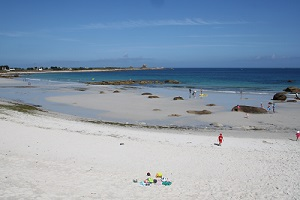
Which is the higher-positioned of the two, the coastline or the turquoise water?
the turquoise water

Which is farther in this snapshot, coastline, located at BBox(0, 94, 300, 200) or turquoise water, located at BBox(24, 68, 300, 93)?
turquoise water, located at BBox(24, 68, 300, 93)

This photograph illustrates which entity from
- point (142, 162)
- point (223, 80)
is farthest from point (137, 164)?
point (223, 80)

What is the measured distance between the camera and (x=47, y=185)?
28.9ft

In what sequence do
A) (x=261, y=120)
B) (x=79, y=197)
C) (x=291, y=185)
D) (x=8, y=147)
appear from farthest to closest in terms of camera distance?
(x=261, y=120) → (x=8, y=147) → (x=291, y=185) → (x=79, y=197)

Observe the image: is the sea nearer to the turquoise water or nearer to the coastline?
the turquoise water

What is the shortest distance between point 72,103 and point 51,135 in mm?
20605

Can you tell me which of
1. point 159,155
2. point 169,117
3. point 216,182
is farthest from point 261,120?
point 216,182

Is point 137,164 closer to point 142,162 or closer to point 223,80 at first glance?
point 142,162

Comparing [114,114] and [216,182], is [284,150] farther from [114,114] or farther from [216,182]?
[114,114]

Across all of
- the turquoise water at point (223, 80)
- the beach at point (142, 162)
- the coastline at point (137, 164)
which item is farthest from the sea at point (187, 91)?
the coastline at point (137, 164)

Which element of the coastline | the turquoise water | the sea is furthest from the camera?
the turquoise water

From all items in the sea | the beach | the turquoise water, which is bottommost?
the beach

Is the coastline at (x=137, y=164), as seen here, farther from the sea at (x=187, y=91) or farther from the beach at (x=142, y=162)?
the sea at (x=187, y=91)

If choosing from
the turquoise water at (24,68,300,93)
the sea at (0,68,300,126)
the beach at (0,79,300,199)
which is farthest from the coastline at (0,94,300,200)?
the turquoise water at (24,68,300,93)
